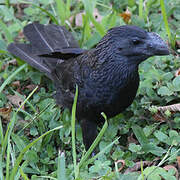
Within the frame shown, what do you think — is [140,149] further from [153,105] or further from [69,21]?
[69,21]

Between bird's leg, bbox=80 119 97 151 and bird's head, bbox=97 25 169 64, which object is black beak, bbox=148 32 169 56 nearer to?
bird's head, bbox=97 25 169 64

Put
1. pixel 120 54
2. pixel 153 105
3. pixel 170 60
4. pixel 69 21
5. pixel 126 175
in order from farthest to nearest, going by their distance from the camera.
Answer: pixel 69 21 < pixel 170 60 < pixel 153 105 < pixel 120 54 < pixel 126 175

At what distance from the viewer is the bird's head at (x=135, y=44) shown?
318 cm

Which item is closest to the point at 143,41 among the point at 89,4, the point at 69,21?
the point at 89,4

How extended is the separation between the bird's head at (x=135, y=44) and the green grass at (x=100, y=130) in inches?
23.4

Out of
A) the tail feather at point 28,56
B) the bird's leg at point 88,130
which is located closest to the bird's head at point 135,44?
the bird's leg at point 88,130

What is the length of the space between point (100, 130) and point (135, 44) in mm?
1040

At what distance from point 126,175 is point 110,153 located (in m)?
0.54

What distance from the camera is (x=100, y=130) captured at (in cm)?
386

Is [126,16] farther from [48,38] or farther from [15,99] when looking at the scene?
[15,99]

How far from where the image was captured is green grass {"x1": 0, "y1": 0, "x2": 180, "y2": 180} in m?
3.05

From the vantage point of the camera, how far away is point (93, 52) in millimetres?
3562

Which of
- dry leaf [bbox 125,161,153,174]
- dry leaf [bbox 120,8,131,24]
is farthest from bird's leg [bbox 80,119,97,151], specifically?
dry leaf [bbox 120,8,131,24]

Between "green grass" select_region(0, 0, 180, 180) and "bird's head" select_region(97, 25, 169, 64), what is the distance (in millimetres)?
596
